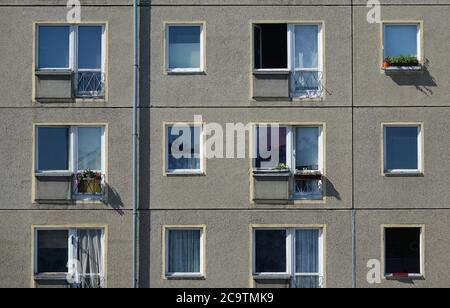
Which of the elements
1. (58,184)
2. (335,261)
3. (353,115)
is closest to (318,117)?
(353,115)

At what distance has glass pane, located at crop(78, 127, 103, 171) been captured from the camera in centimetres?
4106

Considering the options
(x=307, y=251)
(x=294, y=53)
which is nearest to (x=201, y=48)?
(x=294, y=53)

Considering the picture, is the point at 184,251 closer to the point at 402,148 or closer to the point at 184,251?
the point at 184,251

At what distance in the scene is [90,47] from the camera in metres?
41.2

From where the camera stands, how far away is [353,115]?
41.1m

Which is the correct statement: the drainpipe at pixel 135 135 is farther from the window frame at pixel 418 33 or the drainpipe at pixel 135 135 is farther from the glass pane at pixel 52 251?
the window frame at pixel 418 33

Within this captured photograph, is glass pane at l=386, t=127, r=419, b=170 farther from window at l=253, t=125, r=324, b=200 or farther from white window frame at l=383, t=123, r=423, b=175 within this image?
window at l=253, t=125, r=324, b=200

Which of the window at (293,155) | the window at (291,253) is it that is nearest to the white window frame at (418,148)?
the window at (293,155)

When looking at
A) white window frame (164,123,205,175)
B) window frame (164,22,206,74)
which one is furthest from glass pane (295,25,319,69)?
white window frame (164,123,205,175)

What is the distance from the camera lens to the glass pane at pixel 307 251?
40875 millimetres

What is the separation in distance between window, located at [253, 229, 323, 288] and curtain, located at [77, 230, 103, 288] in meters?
3.63

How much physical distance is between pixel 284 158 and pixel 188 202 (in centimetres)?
248
